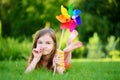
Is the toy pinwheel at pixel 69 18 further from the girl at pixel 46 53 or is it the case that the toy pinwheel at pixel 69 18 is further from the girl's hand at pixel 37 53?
the girl's hand at pixel 37 53

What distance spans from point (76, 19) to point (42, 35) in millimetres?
587

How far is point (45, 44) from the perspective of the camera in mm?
5520

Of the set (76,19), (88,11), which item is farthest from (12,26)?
(76,19)

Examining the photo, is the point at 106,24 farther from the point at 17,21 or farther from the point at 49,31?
the point at 49,31

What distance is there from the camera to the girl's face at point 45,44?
550cm

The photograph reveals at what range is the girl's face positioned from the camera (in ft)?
18.0

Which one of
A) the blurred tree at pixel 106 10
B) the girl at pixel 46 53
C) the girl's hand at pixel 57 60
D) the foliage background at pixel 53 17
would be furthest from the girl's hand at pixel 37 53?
the blurred tree at pixel 106 10

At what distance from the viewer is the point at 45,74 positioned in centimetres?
523

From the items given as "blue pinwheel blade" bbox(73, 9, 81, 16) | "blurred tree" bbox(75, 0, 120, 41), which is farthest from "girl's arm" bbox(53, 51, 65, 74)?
"blurred tree" bbox(75, 0, 120, 41)

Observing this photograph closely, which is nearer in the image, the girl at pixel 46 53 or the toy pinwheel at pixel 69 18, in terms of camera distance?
the girl at pixel 46 53

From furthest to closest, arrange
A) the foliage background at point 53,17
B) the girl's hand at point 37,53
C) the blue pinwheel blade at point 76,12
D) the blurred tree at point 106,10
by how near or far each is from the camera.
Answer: the blurred tree at point 106,10 → the foliage background at point 53,17 → the blue pinwheel blade at point 76,12 → the girl's hand at point 37,53

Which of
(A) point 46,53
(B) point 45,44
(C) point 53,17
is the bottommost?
(A) point 46,53

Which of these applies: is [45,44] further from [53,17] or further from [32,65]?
[53,17]

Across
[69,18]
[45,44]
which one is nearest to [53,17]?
[69,18]
